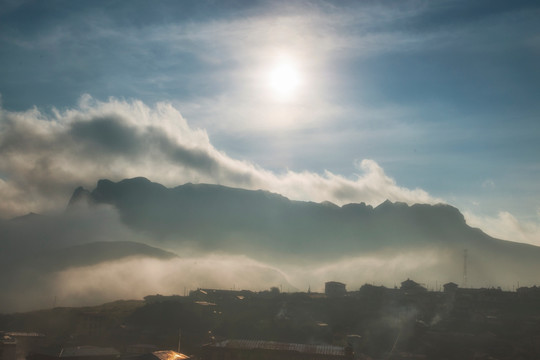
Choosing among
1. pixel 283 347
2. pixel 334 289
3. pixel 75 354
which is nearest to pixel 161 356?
pixel 75 354

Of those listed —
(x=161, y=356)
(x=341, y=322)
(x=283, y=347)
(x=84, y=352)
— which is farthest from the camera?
(x=341, y=322)

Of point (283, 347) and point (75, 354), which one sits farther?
point (283, 347)

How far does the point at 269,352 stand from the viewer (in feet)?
205

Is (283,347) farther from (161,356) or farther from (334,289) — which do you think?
(334,289)

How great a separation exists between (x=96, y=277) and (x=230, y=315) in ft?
354

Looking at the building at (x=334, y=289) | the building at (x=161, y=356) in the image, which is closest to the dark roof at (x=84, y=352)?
the building at (x=161, y=356)

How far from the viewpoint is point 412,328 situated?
92.9m

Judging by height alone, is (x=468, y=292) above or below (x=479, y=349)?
above

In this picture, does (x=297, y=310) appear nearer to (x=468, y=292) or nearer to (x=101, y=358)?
(x=468, y=292)

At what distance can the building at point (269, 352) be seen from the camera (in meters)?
61.1

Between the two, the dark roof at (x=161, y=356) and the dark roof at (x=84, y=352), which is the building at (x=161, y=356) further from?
the dark roof at (x=84, y=352)

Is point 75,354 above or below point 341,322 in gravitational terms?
below

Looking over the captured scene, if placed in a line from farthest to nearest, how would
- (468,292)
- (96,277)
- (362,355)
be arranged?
(96,277) → (468,292) → (362,355)

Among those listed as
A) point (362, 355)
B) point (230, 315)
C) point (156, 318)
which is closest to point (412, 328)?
point (362, 355)
